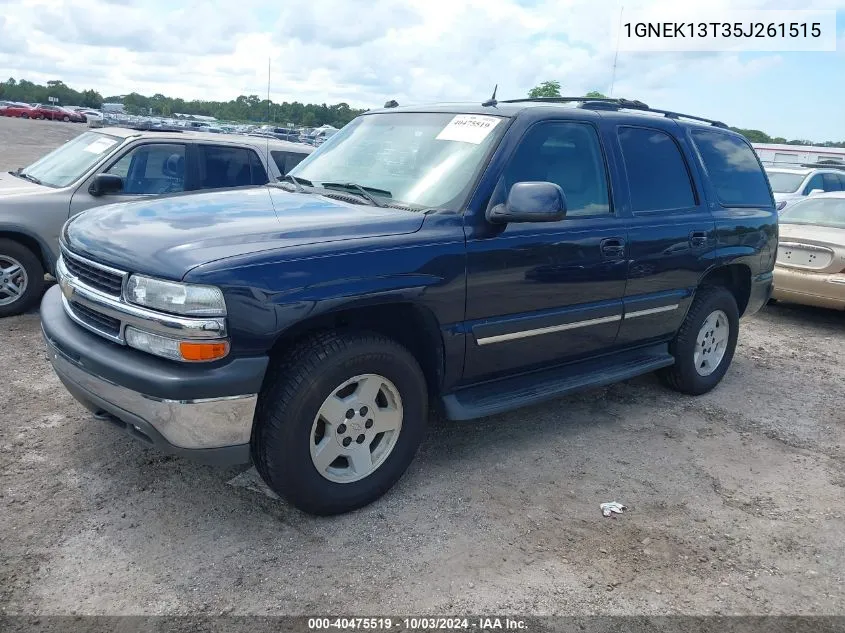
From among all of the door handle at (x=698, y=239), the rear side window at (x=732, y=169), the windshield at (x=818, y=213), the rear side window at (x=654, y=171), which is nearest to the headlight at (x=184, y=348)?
the rear side window at (x=654, y=171)

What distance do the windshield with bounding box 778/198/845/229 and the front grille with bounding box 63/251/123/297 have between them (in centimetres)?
809

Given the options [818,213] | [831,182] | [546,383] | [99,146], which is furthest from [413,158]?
[831,182]

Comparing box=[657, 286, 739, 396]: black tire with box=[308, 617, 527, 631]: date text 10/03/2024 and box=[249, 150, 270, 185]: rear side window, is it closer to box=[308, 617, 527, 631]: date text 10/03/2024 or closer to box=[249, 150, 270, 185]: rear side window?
box=[308, 617, 527, 631]: date text 10/03/2024

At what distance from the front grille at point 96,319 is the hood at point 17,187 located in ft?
11.3

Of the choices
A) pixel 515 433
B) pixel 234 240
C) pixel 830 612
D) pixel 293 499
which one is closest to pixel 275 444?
pixel 293 499

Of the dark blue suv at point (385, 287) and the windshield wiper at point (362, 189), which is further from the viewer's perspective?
the windshield wiper at point (362, 189)

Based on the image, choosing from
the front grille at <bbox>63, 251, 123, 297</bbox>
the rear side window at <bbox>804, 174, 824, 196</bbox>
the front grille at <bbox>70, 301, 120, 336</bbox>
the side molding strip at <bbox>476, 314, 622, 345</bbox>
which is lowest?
the side molding strip at <bbox>476, 314, 622, 345</bbox>

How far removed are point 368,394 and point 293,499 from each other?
575 mm

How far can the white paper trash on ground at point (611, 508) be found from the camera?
141 inches

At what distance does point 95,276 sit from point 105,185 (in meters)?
3.42

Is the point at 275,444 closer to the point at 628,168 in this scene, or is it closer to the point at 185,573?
the point at 185,573

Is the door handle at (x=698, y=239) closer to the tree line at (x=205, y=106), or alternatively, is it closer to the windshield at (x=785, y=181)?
the tree line at (x=205, y=106)

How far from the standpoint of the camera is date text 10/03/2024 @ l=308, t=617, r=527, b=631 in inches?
105

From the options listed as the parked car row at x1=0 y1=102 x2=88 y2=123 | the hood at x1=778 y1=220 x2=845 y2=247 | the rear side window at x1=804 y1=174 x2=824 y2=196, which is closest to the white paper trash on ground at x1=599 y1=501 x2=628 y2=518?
the hood at x1=778 y1=220 x2=845 y2=247
